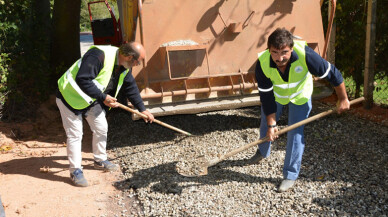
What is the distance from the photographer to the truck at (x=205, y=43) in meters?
4.50

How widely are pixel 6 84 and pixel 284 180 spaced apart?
434 centimetres

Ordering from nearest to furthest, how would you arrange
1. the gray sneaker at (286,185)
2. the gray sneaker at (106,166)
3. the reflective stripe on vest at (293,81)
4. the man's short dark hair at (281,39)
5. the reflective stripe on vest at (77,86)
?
the man's short dark hair at (281,39)
the reflective stripe on vest at (293,81)
the gray sneaker at (286,185)
the reflective stripe on vest at (77,86)
the gray sneaker at (106,166)

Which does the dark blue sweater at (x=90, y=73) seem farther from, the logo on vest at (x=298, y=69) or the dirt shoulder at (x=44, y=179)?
the logo on vest at (x=298, y=69)

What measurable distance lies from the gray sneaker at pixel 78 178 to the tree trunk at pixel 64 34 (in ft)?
10.9

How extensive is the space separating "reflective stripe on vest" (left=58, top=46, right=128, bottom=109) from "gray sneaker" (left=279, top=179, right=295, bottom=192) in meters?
2.09

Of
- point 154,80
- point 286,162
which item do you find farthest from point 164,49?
point 286,162

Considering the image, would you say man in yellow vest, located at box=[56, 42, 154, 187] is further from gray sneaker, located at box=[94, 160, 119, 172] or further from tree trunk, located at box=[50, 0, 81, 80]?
tree trunk, located at box=[50, 0, 81, 80]

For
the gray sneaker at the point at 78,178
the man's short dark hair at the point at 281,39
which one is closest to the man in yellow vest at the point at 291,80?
the man's short dark hair at the point at 281,39

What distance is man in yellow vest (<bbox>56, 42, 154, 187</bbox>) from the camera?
3.72 m

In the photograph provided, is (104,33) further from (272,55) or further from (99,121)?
(272,55)

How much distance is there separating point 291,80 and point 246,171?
1.23m

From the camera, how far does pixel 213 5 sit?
468 centimetres

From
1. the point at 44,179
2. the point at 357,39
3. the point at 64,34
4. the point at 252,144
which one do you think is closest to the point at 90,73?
the point at 44,179

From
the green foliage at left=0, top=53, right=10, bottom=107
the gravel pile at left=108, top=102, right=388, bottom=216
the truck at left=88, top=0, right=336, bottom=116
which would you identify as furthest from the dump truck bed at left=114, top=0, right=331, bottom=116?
the green foliage at left=0, top=53, right=10, bottom=107
